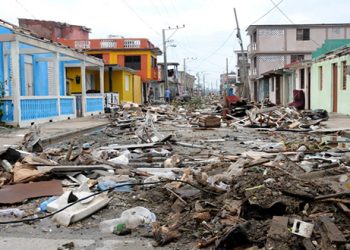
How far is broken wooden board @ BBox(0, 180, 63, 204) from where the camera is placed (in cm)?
654

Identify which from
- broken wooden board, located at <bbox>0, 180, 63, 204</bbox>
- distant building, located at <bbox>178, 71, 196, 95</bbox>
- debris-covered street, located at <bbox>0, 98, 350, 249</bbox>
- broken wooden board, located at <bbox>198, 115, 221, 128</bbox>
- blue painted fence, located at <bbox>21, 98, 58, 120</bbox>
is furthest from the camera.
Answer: distant building, located at <bbox>178, 71, 196, 95</bbox>

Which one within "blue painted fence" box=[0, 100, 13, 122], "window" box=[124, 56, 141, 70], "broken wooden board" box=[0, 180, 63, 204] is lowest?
"broken wooden board" box=[0, 180, 63, 204]

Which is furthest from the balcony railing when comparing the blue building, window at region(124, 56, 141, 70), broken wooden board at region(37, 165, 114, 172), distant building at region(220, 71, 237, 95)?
window at region(124, 56, 141, 70)

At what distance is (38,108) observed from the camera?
19141mm

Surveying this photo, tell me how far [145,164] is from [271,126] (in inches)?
461

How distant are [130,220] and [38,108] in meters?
14.8

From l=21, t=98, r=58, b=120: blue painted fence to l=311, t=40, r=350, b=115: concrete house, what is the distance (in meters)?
Result: 14.3

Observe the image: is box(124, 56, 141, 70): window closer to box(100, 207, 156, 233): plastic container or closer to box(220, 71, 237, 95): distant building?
box(220, 71, 237, 95): distant building

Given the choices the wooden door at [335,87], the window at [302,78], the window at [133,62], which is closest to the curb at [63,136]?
the wooden door at [335,87]

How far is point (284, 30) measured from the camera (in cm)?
6125

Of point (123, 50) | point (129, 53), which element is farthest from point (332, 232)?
point (129, 53)

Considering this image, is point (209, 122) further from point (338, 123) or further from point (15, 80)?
point (15, 80)

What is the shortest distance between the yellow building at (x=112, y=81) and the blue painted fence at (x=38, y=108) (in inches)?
521

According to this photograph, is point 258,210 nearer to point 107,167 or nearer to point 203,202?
point 203,202
